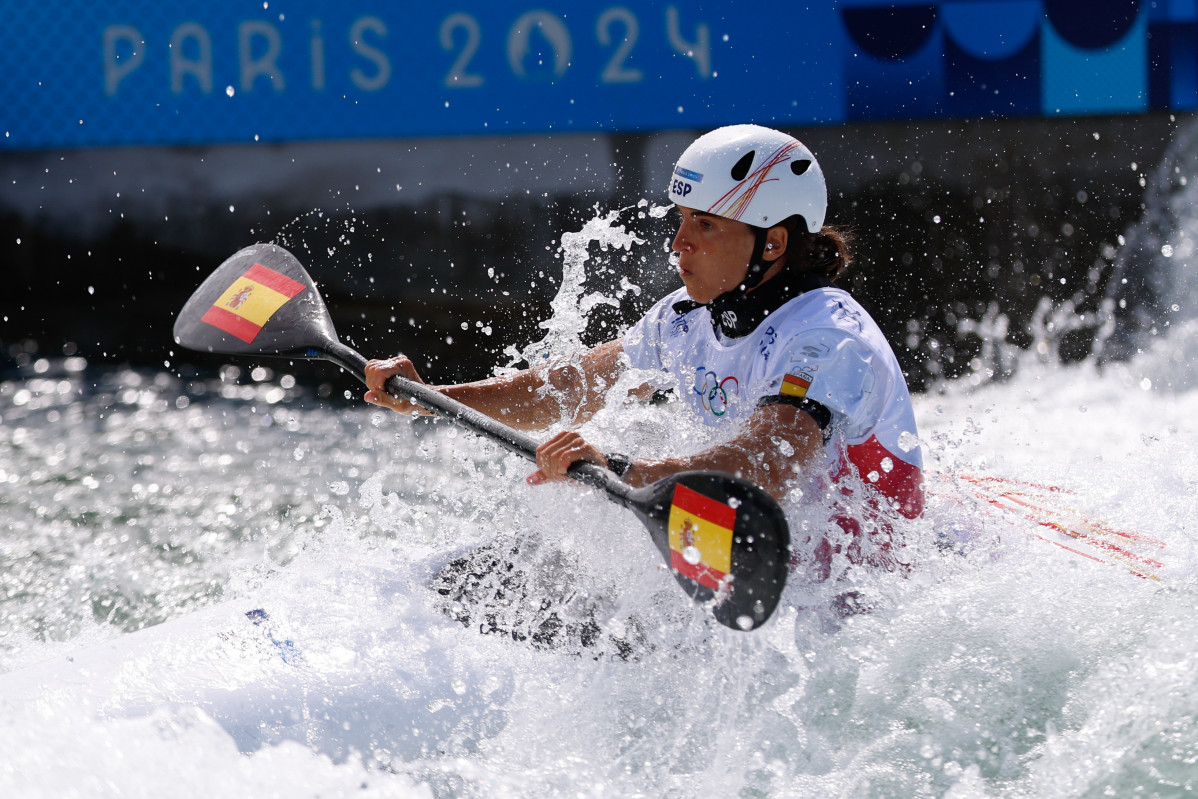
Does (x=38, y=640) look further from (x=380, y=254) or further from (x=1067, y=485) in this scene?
(x=380, y=254)

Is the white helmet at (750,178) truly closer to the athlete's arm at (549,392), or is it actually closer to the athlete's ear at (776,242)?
the athlete's ear at (776,242)

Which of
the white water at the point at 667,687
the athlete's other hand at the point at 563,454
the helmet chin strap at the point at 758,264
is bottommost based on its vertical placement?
the white water at the point at 667,687

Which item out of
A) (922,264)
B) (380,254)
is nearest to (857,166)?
(922,264)

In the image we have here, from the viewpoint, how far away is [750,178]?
7.61 ft

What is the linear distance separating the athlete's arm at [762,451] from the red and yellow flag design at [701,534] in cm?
11

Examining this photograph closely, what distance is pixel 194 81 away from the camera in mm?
6918

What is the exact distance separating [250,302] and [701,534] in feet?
5.68

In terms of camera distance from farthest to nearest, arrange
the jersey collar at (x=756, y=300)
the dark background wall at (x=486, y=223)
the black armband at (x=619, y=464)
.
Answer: the dark background wall at (x=486, y=223), the jersey collar at (x=756, y=300), the black armband at (x=619, y=464)

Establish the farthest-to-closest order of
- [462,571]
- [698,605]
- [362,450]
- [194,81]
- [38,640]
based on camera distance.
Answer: [194,81]
[362,450]
[38,640]
[462,571]
[698,605]

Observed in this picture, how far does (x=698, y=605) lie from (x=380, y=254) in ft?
19.6

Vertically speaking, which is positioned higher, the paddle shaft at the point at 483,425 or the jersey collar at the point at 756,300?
the jersey collar at the point at 756,300

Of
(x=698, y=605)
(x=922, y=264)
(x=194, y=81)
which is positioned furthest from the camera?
(x=922, y=264)

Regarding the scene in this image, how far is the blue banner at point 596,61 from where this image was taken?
21.8ft

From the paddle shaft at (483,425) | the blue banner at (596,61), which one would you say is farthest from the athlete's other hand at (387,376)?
the blue banner at (596,61)
